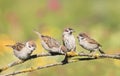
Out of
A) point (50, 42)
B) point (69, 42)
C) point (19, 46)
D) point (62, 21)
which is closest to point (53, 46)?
point (50, 42)

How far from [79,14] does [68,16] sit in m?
0.15

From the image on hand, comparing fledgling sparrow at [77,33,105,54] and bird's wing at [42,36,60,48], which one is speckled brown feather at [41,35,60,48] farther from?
fledgling sparrow at [77,33,105,54]

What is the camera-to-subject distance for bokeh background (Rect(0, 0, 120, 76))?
864 cm

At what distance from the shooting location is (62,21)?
1017 cm

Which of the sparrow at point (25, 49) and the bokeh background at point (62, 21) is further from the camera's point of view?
the bokeh background at point (62, 21)

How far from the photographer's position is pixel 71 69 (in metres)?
8.04

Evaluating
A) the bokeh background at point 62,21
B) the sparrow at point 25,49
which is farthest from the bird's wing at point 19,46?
the bokeh background at point 62,21

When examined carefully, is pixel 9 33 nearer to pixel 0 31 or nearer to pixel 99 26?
pixel 0 31

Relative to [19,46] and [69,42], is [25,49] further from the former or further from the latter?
[69,42]

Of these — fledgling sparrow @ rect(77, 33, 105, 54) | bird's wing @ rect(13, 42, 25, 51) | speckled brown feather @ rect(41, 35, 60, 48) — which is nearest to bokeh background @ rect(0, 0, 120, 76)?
fledgling sparrow @ rect(77, 33, 105, 54)

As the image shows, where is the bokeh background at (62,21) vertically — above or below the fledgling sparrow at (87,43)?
above

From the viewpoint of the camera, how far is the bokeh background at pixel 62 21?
864 centimetres

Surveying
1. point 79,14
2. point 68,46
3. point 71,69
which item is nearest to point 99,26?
point 79,14

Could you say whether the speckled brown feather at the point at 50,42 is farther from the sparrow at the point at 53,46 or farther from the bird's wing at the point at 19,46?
the bird's wing at the point at 19,46
